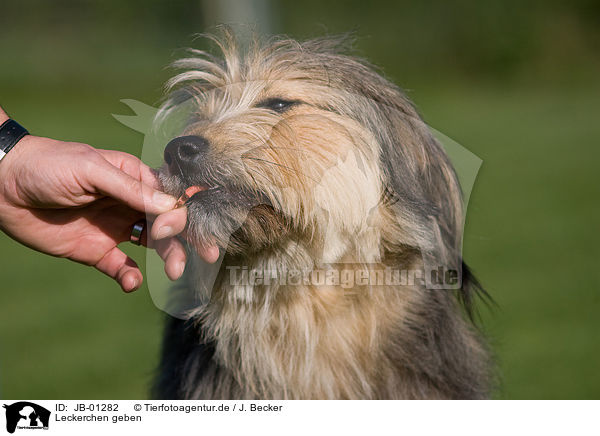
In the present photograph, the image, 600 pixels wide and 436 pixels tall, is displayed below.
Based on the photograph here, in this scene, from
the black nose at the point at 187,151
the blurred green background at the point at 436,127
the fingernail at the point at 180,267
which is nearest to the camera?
the black nose at the point at 187,151

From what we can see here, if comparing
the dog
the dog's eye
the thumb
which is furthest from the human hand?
the dog's eye

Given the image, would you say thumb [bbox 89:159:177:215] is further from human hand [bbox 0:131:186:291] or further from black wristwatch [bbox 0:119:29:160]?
black wristwatch [bbox 0:119:29:160]

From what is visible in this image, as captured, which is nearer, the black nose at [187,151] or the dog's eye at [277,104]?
the black nose at [187,151]

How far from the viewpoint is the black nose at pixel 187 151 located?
1892 millimetres

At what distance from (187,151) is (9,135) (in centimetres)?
72

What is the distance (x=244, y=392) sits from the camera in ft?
7.58

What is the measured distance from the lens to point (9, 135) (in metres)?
2.22

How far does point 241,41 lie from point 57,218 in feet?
2.95

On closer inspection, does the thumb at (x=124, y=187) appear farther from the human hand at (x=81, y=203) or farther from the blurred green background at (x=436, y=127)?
the blurred green background at (x=436, y=127)

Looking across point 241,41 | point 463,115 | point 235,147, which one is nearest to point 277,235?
point 235,147

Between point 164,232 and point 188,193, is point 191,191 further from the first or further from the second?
point 164,232
